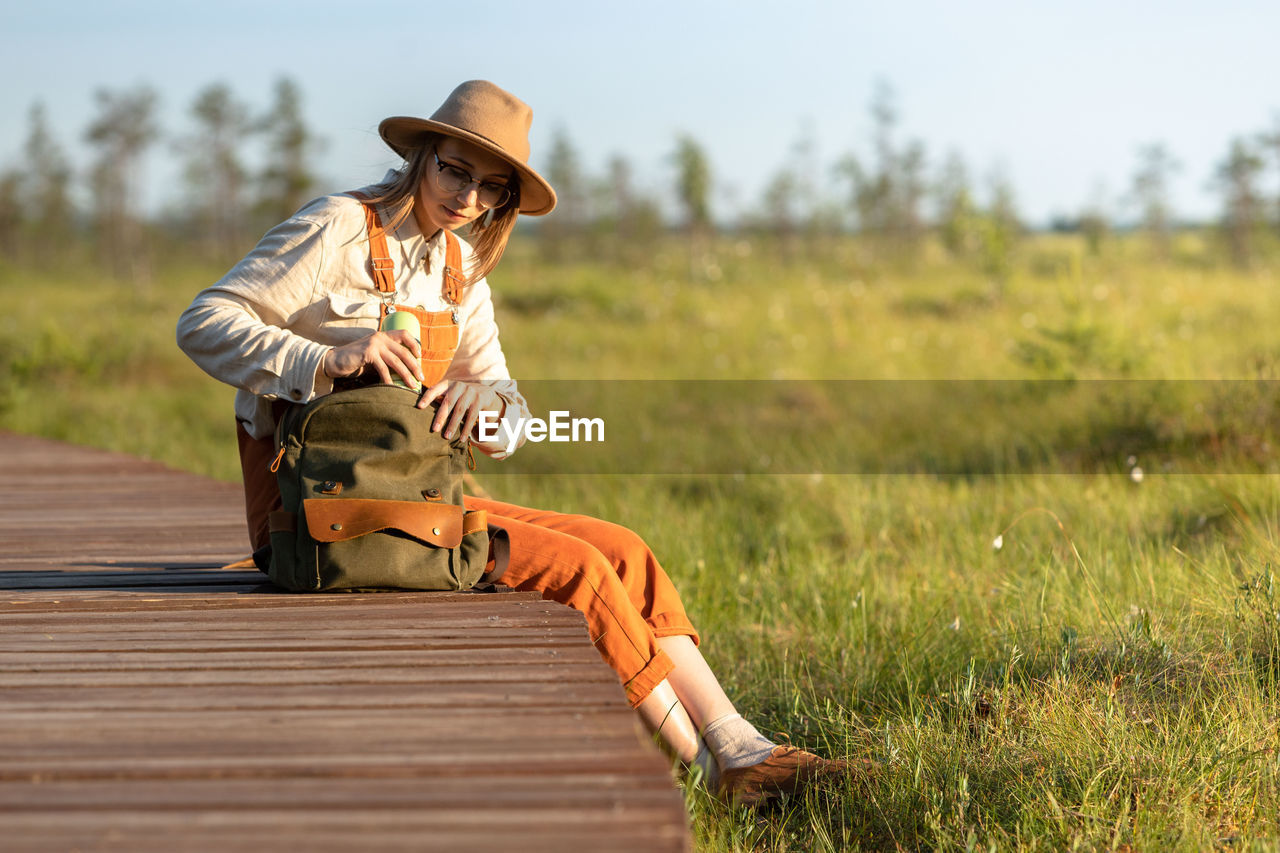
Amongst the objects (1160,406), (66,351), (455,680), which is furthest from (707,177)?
(455,680)

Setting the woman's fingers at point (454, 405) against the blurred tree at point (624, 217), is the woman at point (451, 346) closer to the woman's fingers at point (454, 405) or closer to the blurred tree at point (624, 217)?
the woman's fingers at point (454, 405)

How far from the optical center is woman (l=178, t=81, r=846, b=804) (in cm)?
279

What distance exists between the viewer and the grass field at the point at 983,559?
262 cm

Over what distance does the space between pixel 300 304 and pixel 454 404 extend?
0.49 m

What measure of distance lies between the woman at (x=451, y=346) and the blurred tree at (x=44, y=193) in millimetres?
47779

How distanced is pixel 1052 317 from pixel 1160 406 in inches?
257

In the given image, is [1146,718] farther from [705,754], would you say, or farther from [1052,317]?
[1052,317]

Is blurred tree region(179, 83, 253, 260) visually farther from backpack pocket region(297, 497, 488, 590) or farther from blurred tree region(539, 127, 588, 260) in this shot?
backpack pocket region(297, 497, 488, 590)

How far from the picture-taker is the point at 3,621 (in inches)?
111

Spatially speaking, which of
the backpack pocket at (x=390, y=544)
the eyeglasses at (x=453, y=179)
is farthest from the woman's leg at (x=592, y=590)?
the eyeglasses at (x=453, y=179)

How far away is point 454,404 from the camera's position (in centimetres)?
290

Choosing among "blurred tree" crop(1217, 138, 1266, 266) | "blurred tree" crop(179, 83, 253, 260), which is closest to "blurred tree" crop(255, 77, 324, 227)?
"blurred tree" crop(179, 83, 253, 260)

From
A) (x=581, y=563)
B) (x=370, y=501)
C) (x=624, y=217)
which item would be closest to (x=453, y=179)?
(x=370, y=501)

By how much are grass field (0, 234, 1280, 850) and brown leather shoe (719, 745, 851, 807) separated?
1.8 inches
